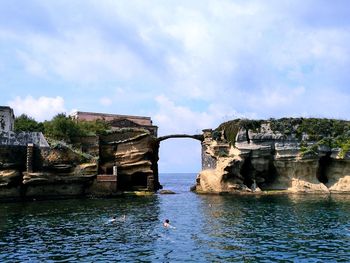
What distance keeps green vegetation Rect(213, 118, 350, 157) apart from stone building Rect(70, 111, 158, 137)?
3174 cm

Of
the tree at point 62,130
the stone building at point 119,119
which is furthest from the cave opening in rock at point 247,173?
the stone building at point 119,119

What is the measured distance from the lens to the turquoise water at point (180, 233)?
84.4 feet

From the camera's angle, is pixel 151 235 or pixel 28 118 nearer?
pixel 151 235

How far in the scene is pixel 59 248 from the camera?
27969 millimetres

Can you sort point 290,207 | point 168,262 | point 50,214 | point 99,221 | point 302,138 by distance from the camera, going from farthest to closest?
point 302,138 → point 290,207 → point 50,214 → point 99,221 → point 168,262

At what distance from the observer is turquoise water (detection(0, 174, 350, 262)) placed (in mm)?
25734

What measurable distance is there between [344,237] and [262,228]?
649 centimetres

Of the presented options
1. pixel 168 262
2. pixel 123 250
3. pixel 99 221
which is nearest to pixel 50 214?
pixel 99 221

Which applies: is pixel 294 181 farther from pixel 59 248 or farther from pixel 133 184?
pixel 59 248

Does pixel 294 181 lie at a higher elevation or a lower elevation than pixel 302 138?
lower

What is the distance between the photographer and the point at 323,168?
7212cm

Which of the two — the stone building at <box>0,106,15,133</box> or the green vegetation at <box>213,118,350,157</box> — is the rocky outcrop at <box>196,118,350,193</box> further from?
the stone building at <box>0,106,15,133</box>

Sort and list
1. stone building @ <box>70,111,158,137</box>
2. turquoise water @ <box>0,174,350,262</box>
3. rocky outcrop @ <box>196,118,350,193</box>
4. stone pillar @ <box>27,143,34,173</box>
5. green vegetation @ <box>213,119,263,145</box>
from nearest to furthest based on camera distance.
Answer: turquoise water @ <box>0,174,350,262</box>
stone pillar @ <box>27,143,34,173</box>
rocky outcrop @ <box>196,118,350,193</box>
green vegetation @ <box>213,119,263,145</box>
stone building @ <box>70,111,158,137</box>

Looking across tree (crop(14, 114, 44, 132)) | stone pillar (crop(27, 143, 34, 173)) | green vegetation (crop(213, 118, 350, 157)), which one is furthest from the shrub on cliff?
green vegetation (crop(213, 118, 350, 157))
